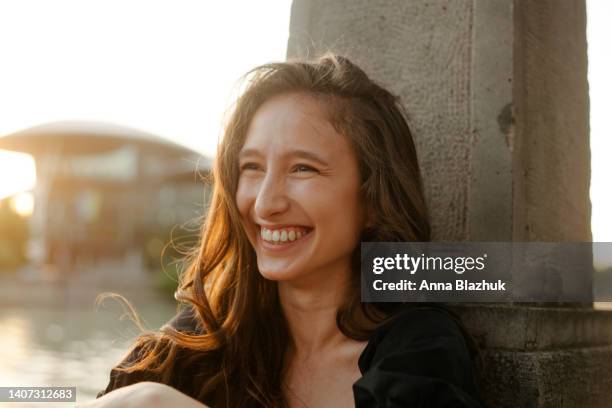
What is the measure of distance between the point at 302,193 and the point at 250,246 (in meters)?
0.33

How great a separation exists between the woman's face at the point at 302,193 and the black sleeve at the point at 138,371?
1.08ft

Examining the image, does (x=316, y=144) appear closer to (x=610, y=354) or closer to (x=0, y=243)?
(x=610, y=354)

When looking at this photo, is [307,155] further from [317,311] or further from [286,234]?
[317,311]

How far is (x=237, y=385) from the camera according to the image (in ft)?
5.93

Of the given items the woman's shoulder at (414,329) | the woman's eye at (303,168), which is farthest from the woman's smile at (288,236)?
the woman's shoulder at (414,329)

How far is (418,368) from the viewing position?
1.31 metres

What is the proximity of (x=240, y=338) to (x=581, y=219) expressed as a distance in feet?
3.83

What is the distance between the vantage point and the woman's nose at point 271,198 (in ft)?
5.41

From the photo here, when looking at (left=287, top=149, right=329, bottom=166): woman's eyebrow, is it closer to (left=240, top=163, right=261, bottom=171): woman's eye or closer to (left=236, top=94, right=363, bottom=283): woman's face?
(left=236, top=94, right=363, bottom=283): woman's face

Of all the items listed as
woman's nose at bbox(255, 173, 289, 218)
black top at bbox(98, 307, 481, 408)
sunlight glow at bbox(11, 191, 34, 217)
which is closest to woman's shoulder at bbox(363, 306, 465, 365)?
black top at bbox(98, 307, 481, 408)

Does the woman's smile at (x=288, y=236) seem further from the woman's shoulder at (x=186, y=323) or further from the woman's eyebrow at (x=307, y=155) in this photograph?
the woman's shoulder at (x=186, y=323)

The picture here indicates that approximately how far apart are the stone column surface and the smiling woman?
16 centimetres

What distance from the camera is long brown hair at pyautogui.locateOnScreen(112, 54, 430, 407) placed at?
5.65 ft

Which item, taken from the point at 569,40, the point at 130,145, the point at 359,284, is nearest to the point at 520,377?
the point at 359,284
